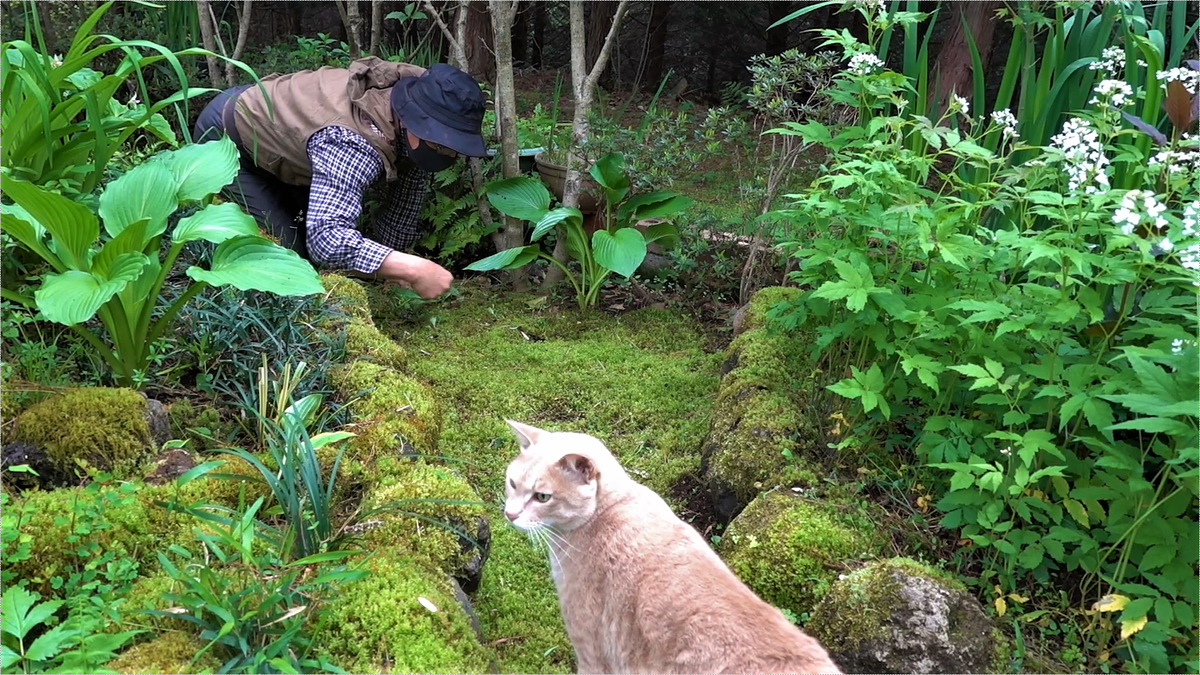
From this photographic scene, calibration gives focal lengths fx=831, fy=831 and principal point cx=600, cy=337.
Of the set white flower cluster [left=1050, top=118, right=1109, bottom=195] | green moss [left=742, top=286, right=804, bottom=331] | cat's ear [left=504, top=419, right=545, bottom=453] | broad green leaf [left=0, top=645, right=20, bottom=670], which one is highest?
white flower cluster [left=1050, top=118, right=1109, bottom=195]

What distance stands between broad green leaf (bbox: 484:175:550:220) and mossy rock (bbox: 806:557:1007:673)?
9.37ft

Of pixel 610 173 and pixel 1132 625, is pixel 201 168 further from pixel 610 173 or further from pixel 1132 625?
pixel 1132 625

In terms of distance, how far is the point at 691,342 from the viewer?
442 cm

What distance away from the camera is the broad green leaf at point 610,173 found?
436 cm

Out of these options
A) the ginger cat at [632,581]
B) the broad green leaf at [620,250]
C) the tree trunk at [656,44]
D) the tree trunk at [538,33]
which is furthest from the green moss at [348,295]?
the tree trunk at [538,33]

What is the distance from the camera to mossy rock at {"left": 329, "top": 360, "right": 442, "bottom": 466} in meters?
2.49

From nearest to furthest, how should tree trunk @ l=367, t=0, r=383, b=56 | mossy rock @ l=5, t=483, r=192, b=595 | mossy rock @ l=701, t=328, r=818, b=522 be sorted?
mossy rock @ l=5, t=483, r=192, b=595 < mossy rock @ l=701, t=328, r=818, b=522 < tree trunk @ l=367, t=0, r=383, b=56

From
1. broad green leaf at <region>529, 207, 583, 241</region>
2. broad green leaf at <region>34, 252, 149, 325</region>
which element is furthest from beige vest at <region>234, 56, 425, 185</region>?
broad green leaf at <region>34, 252, 149, 325</region>

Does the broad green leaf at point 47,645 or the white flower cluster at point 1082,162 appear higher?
the white flower cluster at point 1082,162

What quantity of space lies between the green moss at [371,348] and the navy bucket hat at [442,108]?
1.23 metres

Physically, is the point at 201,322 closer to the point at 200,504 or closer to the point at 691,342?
the point at 200,504

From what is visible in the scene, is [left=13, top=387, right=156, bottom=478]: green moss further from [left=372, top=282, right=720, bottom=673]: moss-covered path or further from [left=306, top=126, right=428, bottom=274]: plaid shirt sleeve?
[left=306, top=126, right=428, bottom=274]: plaid shirt sleeve

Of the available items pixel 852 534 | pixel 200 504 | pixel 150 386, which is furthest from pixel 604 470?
pixel 150 386

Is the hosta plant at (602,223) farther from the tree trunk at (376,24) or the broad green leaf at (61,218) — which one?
the broad green leaf at (61,218)
